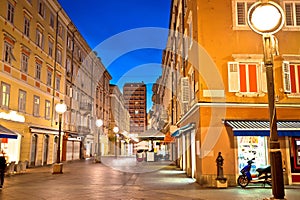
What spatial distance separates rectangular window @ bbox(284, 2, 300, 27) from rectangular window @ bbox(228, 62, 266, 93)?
117 inches

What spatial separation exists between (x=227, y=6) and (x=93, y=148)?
1648 inches

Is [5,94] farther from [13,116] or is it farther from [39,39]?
[39,39]

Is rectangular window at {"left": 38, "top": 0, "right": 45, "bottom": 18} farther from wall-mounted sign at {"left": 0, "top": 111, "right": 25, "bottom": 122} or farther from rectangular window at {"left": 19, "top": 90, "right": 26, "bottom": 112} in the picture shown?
wall-mounted sign at {"left": 0, "top": 111, "right": 25, "bottom": 122}

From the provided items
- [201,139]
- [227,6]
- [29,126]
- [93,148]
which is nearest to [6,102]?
[29,126]

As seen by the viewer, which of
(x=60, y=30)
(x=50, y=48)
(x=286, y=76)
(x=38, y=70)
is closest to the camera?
(x=286, y=76)

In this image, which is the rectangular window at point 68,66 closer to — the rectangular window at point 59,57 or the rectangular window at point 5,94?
the rectangular window at point 59,57

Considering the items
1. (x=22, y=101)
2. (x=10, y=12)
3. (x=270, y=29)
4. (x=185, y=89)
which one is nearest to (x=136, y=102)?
(x=22, y=101)

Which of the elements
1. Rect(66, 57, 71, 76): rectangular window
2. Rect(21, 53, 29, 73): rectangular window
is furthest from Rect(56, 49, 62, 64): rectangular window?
Rect(21, 53, 29, 73): rectangular window

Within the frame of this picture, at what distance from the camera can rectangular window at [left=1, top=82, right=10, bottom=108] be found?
22636 mm

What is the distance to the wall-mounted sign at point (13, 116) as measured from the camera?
2247cm

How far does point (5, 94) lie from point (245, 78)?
56.5 feet

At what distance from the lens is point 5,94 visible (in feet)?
75.7

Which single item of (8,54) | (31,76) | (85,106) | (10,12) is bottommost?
(85,106)

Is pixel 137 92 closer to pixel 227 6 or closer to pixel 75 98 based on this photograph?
pixel 75 98
